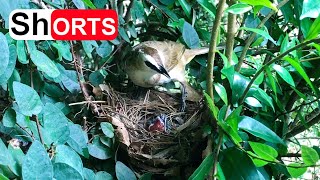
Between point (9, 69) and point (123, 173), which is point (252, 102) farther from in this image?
point (9, 69)

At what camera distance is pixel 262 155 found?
74 centimetres

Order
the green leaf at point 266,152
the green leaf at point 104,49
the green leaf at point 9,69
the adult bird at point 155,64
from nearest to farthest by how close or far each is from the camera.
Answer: the green leaf at point 9,69 → the green leaf at point 266,152 → the green leaf at point 104,49 → the adult bird at point 155,64

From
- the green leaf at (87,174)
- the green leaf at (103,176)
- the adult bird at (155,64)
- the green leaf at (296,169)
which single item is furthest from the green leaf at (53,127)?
the adult bird at (155,64)

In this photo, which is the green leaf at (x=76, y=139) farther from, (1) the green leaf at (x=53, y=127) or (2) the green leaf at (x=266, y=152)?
(2) the green leaf at (x=266, y=152)

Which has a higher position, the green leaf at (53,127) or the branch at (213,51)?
the branch at (213,51)

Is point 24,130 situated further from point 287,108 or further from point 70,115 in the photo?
point 287,108

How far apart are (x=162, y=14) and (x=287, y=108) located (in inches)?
16.7

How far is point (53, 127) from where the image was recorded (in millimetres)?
693

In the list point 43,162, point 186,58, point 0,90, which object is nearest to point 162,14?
point 186,58

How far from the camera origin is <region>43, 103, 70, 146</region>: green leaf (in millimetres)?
684

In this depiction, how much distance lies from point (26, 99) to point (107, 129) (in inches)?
16.1

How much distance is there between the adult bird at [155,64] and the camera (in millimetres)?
1380

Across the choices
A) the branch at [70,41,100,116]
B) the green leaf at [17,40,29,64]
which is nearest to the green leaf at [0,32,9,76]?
the green leaf at [17,40,29,64]

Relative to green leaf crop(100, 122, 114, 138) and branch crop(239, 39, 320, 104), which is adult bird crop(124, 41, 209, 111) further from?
branch crop(239, 39, 320, 104)
